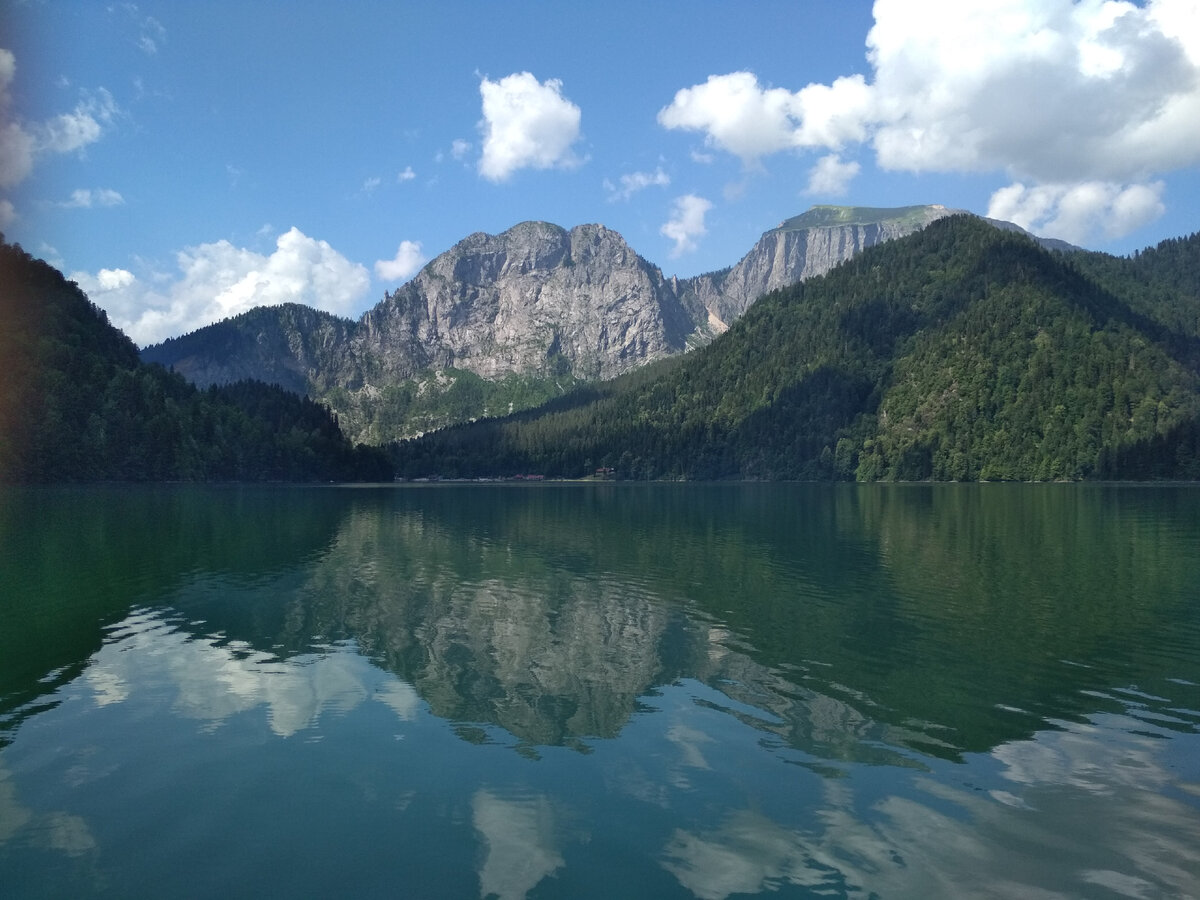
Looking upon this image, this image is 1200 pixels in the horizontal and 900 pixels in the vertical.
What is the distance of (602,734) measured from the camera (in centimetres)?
2506

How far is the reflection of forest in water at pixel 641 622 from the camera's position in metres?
27.8

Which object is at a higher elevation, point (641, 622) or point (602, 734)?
point (641, 622)

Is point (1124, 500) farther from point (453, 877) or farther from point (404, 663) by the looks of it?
point (453, 877)

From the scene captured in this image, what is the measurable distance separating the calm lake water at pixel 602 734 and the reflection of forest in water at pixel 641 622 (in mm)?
267

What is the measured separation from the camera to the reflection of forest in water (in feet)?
91.1

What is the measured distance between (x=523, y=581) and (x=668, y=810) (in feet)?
125

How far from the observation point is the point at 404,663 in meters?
34.0

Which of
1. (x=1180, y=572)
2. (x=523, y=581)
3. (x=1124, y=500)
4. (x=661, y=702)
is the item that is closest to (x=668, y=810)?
(x=661, y=702)

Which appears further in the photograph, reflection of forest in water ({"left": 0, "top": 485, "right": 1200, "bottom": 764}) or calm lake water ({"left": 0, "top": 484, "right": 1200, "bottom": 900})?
reflection of forest in water ({"left": 0, "top": 485, "right": 1200, "bottom": 764})

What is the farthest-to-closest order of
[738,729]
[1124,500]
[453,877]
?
1. [1124,500]
2. [738,729]
3. [453,877]

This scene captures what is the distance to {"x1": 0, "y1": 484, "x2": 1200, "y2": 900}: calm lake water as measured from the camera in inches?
651

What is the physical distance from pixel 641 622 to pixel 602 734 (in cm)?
1708

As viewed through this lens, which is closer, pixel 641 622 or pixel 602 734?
pixel 602 734

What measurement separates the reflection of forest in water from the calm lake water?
27 cm
